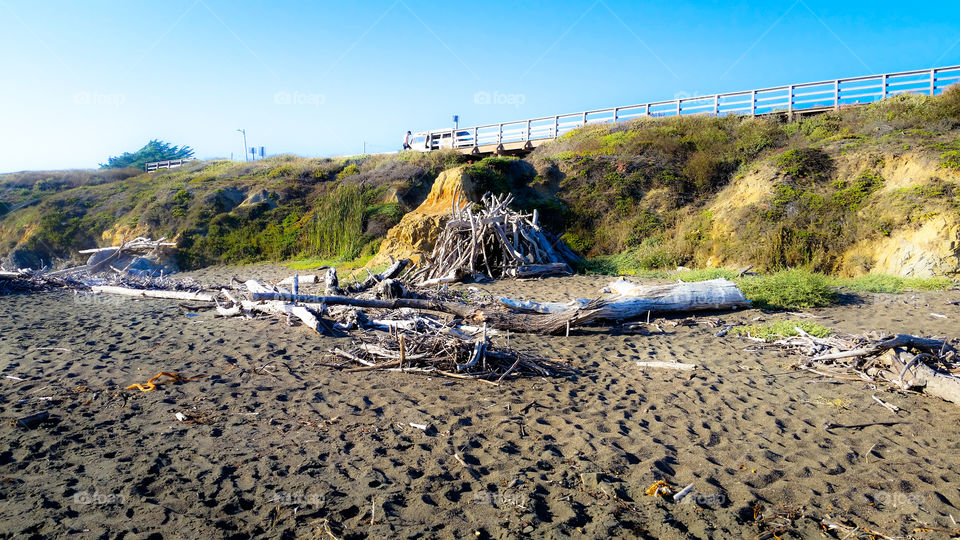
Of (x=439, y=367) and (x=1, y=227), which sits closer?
(x=439, y=367)

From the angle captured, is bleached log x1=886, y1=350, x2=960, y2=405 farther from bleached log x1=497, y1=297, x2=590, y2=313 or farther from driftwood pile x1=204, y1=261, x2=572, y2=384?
bleached log x1=497, y1=297, x2=590, y2=313

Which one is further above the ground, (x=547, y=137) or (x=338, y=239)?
(x=547, y=137)

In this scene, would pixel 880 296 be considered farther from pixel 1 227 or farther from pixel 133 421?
pixel 1 227

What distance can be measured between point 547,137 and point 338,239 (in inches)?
461

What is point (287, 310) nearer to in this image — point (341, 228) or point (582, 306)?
point (582, 306)

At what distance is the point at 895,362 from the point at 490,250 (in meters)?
9.26

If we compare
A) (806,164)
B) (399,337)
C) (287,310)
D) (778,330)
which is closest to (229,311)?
(287,310)

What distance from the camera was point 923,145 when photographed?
45.4 ft

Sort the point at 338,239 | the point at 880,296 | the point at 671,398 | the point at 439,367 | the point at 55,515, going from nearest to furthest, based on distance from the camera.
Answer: the point at 55,515 → the point at 671,398 → the point at 439,367 → the point at 880,296 → the point at 338,239

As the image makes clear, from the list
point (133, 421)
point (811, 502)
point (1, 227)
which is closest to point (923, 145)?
point (811, 502)

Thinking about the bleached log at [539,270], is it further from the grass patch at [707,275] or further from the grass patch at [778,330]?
the grass patch at [778,330]

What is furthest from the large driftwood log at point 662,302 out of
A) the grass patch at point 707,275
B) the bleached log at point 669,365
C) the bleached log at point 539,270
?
the bleached log at point 539,270

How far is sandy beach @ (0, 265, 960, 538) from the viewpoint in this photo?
3326mm

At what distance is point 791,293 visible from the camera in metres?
8.88
